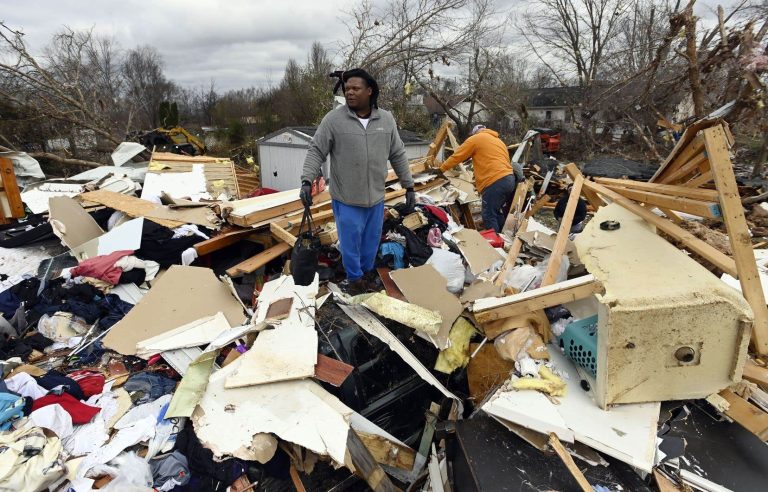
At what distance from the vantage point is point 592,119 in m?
15.2

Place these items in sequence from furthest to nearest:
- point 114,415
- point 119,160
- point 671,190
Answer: point 119,160 < point 671,190 < point 114,415

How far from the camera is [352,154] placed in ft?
9.72

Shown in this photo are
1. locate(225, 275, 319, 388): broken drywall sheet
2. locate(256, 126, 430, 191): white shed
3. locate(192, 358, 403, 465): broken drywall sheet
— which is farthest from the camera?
locate(256, 126, 430, 191): white shed

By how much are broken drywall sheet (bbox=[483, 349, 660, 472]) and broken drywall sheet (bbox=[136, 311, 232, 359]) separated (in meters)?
1.90

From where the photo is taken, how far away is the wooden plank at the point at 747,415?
189cm

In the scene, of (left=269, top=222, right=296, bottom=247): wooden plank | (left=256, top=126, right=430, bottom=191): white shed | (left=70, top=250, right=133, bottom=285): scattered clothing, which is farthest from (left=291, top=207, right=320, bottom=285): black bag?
(left=256, top=126, right=430, bottom=191): white shed

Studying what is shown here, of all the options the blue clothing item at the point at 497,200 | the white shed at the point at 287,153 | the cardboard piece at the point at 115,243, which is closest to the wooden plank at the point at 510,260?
the blue clothing item at the point at 497,200

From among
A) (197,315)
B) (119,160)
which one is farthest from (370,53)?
(197,315)

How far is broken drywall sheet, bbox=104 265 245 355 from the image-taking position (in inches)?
111

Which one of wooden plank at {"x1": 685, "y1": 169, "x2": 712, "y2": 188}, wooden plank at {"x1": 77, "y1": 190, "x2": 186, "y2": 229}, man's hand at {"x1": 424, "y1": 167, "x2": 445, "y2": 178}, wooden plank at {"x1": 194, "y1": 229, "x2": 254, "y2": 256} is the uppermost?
wooden plank at {"x1": 685, "y1": 169, "x2": 712, "y2": 188}

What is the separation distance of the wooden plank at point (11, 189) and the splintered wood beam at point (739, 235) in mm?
6806

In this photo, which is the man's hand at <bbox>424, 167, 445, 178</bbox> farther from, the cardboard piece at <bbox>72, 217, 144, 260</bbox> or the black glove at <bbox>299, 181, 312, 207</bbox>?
the cardboard piece at <bbox>72, 217, 144, 260</bbox>

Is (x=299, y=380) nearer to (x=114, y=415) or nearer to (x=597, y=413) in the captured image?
(x=114, y=415)

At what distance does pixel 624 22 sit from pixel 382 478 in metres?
19.2
